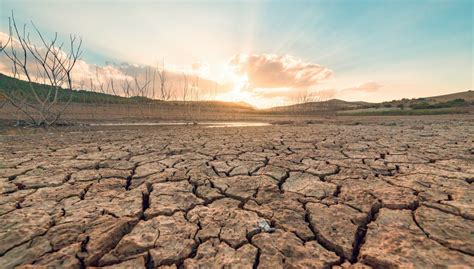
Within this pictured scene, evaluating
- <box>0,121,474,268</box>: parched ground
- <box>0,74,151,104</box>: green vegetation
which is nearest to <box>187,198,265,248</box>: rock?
<box>0,121,474,268</box>: parched ground

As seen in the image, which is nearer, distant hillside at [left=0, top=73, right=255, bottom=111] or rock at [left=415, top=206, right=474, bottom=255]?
rock at [left=415, top=206, right=474, bottom=255]

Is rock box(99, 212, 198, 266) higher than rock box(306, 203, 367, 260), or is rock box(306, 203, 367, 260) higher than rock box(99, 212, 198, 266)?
rock box(306, 203, 367, 260)

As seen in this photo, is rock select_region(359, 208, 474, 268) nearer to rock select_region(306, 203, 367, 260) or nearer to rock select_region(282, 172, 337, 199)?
rock select_region(306, 203, 367, 260)

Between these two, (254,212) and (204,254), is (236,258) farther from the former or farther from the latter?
(254,212)

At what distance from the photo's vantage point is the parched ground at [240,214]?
1.21 metres

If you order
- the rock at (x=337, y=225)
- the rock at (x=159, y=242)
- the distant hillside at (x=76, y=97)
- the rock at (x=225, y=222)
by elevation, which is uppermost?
the distant hillside at (x=76, y=97)

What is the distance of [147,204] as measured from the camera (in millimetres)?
1899

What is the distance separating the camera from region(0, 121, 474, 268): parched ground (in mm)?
1212

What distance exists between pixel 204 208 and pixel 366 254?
3.93 ft

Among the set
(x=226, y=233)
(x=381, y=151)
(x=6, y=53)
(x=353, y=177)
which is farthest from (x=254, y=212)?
(x=6, y=53)

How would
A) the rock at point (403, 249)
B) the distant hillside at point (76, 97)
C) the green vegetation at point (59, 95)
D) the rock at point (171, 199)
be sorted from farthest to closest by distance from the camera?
the distant hillside at point (76, 97)
the green vegetation at point (59, 95)
the rock at point (171, 199)
the rock at point (403, 249)

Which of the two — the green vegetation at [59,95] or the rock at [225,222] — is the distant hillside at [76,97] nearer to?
the green vegetation at [59,95]

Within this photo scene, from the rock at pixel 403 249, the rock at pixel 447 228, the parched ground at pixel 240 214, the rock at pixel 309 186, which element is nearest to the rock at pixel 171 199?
the parched ground at pixel 240 214

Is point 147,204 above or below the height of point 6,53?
below
